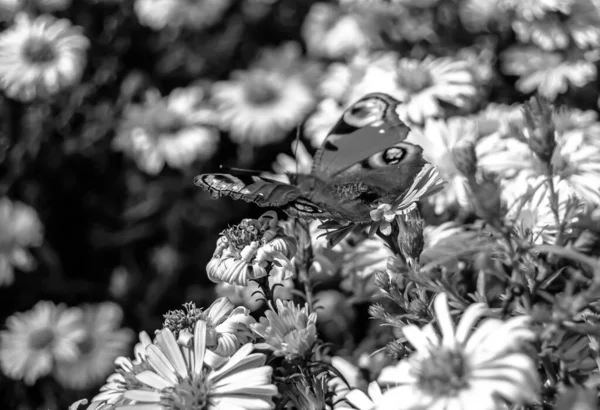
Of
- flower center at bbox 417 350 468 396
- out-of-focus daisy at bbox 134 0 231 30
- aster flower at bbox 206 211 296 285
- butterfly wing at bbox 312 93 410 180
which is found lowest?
out-of-focus daisy at bbox 134 0 231 30

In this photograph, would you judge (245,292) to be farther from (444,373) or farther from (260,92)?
(260,92)

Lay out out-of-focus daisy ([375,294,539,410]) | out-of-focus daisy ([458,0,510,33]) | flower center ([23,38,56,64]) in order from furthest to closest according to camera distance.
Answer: flower center ([23,38,56,64]) → out-of-focus daisy ([458,0,510,33]) → out-of-focus daisy ([375,294,539,410])

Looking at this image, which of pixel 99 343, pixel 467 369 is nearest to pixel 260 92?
pixel 99 343

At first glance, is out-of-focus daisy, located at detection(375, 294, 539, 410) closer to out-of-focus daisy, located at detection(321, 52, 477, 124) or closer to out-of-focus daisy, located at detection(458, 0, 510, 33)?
out-of-focus daisy, located at detection(321, 52, 477, 124)

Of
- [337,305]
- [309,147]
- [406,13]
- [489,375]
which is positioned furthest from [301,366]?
[406,13]

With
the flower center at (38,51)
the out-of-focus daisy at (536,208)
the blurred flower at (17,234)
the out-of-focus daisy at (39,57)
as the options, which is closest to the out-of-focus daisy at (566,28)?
the out-of-focus daisy at (536,208)

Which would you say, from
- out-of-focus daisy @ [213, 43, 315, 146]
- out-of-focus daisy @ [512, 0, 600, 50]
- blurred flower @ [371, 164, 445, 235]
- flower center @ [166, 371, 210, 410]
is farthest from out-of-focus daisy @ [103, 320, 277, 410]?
out-of-focus daisy @ [213, 43, 315, 146]
